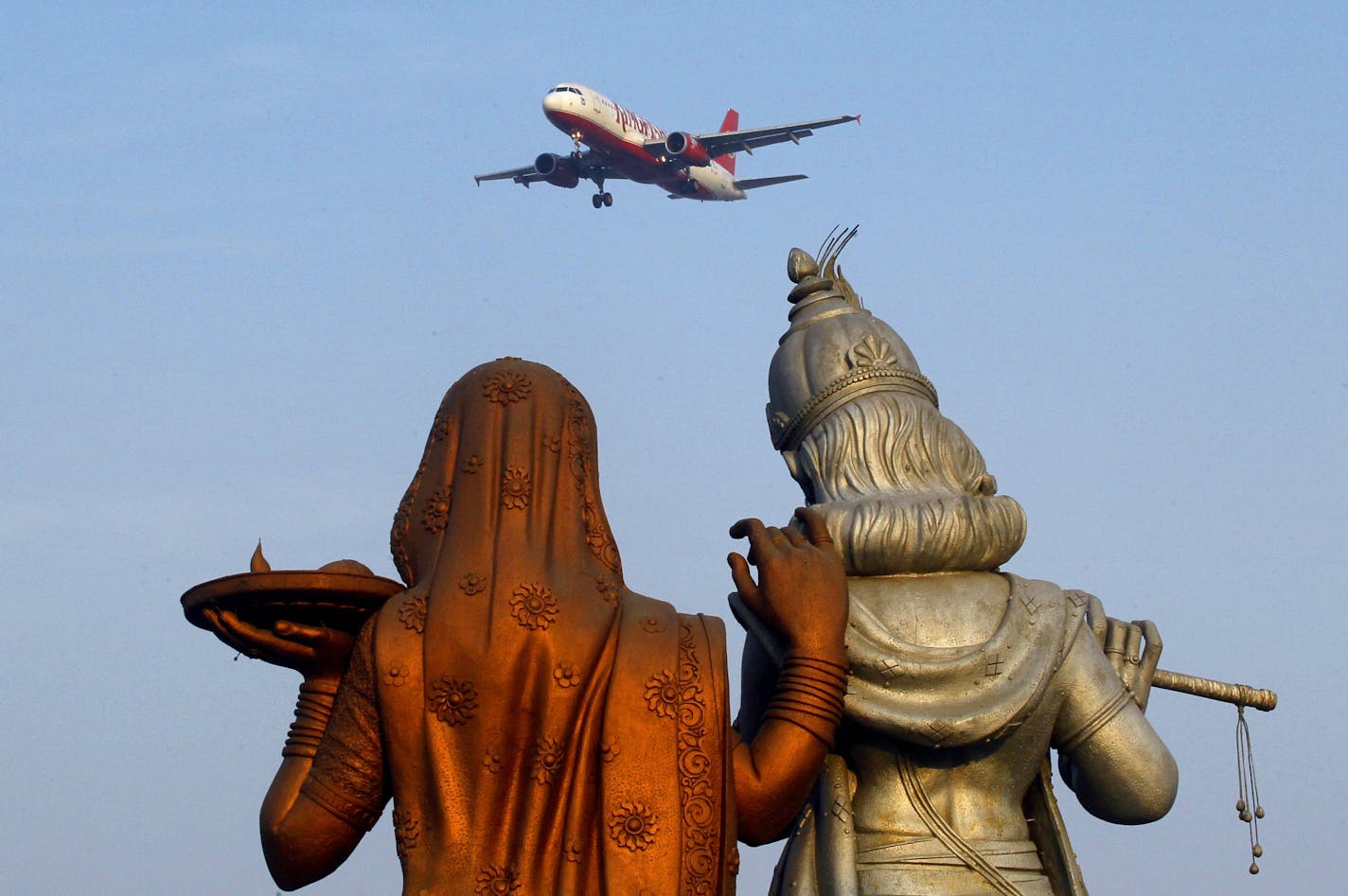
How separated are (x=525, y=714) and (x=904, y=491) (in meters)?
1.67

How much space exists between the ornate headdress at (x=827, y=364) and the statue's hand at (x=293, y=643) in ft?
6.35

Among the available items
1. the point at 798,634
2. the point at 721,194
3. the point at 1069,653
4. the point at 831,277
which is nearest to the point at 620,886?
the point at 798,634

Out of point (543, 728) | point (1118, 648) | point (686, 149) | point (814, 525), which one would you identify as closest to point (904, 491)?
point (814, 525)

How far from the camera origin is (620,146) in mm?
51656

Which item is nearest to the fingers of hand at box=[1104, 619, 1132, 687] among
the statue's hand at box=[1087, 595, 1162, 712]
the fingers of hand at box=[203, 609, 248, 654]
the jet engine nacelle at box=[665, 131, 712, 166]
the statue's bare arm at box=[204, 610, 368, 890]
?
the statue's hand at box=[1087, 595, 1162, 712]

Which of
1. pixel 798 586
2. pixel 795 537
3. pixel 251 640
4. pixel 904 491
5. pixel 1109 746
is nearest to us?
pixel 251 640

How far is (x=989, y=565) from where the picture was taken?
6.64 meters

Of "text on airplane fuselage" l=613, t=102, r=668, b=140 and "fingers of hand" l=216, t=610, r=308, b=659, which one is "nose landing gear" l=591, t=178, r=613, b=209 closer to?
"text on airplane fuselage" l=613, t=102, r=668, b=140

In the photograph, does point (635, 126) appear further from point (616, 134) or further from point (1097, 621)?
point (1097, 621)

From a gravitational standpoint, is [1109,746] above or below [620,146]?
below

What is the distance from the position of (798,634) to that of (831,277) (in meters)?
1.98

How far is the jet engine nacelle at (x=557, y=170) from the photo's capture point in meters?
50.7

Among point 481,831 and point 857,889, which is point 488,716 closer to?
point 481,831

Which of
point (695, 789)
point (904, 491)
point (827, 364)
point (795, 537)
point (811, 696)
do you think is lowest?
point (695, 789)
